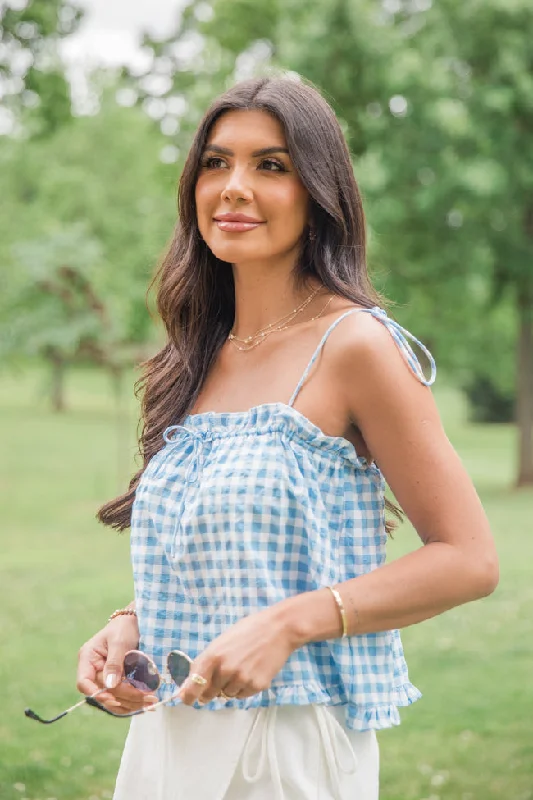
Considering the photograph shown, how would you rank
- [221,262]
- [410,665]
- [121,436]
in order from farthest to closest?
[121,436], [410,665], [221,262]

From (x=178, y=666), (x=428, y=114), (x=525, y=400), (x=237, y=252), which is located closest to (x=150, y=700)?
(x=178, y=666)

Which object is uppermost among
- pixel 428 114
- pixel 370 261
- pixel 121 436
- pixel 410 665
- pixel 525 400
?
pixel 428 114

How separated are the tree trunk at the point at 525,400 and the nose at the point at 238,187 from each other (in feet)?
55.4

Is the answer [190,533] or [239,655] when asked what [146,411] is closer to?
[190,533]

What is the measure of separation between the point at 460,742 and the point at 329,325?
15.3 feet

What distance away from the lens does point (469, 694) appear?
7086 mm

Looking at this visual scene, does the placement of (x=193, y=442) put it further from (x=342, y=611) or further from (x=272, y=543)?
(x=342, y=611)

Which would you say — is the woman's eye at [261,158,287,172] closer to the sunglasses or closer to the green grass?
the sunglasses

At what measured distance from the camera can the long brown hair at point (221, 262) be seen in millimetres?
1968

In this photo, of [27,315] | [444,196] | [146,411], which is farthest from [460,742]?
[27,315]

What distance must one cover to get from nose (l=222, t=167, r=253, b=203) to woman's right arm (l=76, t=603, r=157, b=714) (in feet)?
2.62

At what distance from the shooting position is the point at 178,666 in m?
1.70

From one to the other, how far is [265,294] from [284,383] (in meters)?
0.25

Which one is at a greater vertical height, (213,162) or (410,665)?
(213,162)
